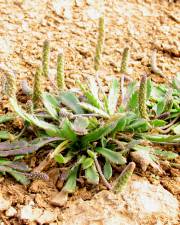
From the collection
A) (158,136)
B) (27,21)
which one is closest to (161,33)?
(27,21)

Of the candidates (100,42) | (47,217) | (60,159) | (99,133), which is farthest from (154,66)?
(47,217)

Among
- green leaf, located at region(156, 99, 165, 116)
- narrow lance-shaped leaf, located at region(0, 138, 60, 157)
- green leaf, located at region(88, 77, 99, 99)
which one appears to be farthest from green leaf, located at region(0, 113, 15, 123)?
green leaf, located at region(156, 99, 165, 116)

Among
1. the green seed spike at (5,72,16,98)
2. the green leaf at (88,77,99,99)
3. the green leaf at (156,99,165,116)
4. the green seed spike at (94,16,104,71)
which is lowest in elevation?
the green leaf at (156,99,165,116)

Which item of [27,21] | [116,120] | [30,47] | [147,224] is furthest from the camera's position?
[27,21]

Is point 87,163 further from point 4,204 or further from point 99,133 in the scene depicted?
point 4,204

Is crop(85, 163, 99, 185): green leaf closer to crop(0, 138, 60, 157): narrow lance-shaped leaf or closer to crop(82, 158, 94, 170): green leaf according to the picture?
crop(82, 158, 94, 170): green leaf

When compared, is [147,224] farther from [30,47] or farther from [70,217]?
[30,47]
